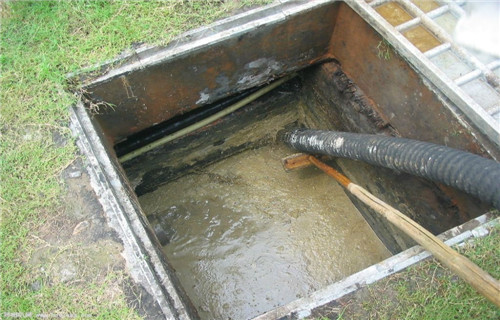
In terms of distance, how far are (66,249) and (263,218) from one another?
225 cm

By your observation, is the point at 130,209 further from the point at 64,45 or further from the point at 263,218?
the point at 263,218

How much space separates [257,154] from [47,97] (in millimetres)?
2405

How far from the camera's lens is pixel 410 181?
3.27m

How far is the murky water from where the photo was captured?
371cm

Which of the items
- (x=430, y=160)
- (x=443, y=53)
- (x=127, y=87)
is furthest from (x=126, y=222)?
(x=443, y=53)

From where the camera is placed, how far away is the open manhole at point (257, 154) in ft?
8.96

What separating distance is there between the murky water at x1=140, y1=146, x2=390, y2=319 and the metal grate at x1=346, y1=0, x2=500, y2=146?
181 centimetres

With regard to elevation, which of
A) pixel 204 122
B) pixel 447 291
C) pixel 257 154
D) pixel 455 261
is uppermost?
pixel 204 122

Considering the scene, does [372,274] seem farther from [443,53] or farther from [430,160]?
[443,53]

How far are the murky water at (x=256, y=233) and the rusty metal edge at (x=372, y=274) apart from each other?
5.28 feet

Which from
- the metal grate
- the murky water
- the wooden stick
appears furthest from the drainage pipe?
the wooden stick

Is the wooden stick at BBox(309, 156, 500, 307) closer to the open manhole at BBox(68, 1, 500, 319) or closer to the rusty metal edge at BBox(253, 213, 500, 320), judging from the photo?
the rusty metal edge at BBox(253, 213, 500, 320)

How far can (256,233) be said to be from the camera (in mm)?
4020

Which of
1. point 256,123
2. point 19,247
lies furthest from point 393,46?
point 19,247
